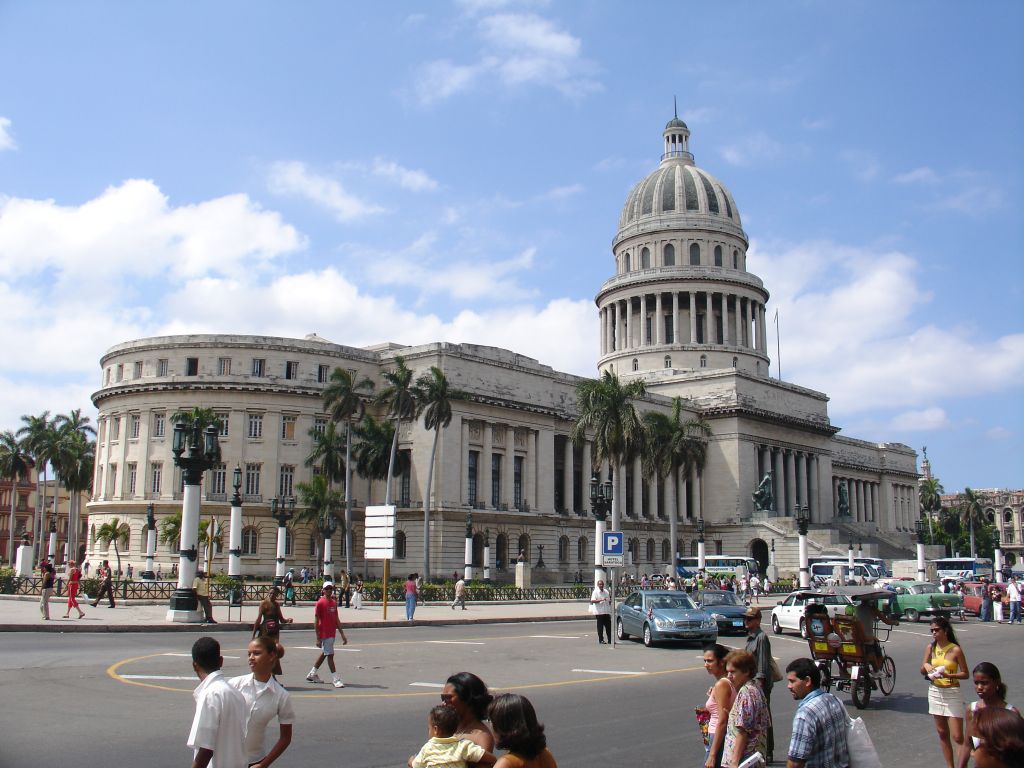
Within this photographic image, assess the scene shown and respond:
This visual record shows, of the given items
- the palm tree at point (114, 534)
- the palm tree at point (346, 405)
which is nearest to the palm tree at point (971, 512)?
the palm tree at point (346, 405)

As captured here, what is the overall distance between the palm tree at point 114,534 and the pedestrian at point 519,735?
6373cm

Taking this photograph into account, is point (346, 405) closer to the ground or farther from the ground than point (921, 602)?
farther from the ground

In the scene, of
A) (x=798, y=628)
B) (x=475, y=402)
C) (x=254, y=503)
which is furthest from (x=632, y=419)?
(x=798, y=628)

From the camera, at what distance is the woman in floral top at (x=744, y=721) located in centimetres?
822

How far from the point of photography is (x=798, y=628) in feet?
105

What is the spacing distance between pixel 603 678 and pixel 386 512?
14.4 metres

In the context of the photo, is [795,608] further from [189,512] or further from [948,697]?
[948,697]

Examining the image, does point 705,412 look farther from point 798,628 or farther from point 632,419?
point 798,628

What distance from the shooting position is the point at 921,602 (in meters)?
39.7

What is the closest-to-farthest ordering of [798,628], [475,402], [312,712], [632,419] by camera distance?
1. [312,712]
2. [798,628]
3. [632,419]
4. [475,402]

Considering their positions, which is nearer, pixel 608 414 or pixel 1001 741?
pixel 1001 741

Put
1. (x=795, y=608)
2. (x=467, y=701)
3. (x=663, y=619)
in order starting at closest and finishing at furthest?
1. (x=467, y=701)
2. (x=663, y=619)
3. (x=795, y=608)

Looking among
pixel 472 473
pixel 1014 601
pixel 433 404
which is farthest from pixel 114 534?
pixel 1014 601

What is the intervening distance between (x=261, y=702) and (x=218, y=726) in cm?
90
